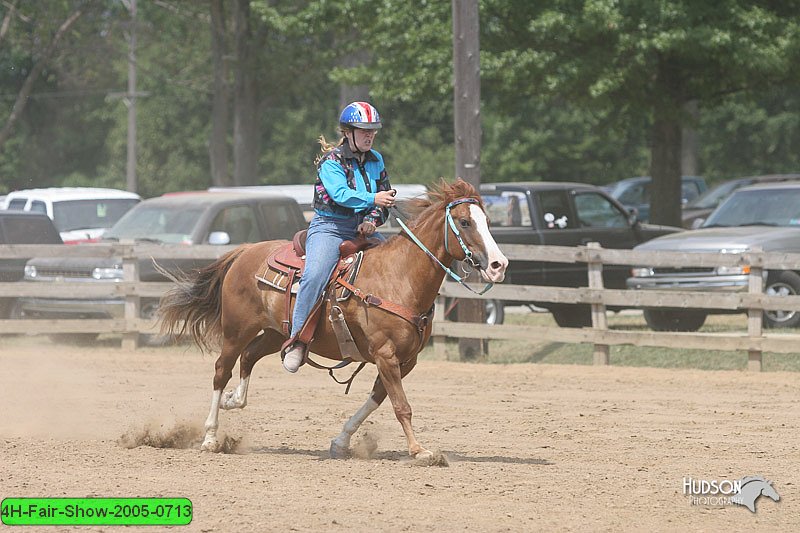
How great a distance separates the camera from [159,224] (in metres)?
17.8

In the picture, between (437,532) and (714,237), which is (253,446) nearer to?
(437,532)

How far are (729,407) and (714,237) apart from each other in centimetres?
569

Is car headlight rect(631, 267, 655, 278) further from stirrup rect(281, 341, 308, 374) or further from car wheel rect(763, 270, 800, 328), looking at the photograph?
stirrup rect(281, 341, 308, 374)

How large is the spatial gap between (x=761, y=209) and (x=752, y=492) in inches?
457

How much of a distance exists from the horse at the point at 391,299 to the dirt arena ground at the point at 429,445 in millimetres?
393

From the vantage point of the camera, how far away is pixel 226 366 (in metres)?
9.47

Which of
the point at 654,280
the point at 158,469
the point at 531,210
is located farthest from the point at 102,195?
the point at 158,469

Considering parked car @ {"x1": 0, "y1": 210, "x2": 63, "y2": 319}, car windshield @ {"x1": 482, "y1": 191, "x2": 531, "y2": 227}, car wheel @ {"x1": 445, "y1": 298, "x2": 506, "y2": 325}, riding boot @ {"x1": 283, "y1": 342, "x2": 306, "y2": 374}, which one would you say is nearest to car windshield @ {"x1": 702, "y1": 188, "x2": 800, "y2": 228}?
car windshield @ {"x1": 482, "y1": 191, "x2": 531, "y2": 227}

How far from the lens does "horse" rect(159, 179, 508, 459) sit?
27.5 feet

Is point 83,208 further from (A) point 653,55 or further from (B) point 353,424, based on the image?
(B) point 353,424

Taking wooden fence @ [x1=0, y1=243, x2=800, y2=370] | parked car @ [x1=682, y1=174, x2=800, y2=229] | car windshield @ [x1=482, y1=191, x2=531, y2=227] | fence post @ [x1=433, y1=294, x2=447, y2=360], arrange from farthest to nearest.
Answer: parked car @ [x1=682, y1=174, x2=800, y2=229], car windshield @ [x1=482, y1=191, x2=531, y2=227], fence post @ [x1=433, y1=294, x2=447, y2=360], wooden fence @ [x1=0, y1=243, x2=800, y2=370]

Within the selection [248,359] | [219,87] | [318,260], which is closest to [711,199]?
[219,87]

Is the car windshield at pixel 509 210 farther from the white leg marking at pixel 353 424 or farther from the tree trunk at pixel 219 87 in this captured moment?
the tree trunk at pixel 219 87

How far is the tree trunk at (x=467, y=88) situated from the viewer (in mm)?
15094
